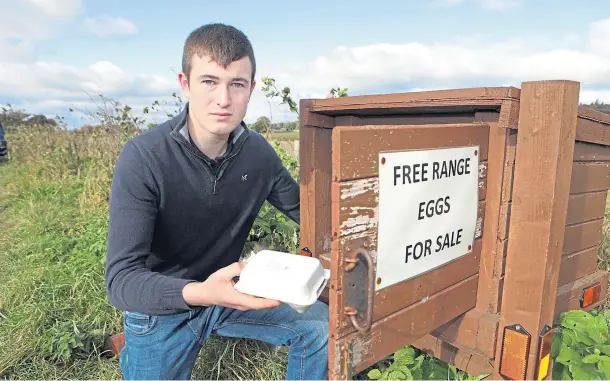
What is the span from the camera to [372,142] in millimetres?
1290

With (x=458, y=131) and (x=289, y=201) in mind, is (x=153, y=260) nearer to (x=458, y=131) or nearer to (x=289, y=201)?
(x=289, y=201)

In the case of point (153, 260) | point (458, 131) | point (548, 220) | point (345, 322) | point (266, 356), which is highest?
point (458, 131)

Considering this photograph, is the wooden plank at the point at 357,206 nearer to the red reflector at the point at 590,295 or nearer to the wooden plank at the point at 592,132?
the wooden plank at the point at 592,132

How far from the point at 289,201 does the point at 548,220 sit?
5.16 feet

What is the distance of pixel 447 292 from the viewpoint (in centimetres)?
173

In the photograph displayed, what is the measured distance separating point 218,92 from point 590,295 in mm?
2326

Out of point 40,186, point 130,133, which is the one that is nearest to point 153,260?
point 130,133

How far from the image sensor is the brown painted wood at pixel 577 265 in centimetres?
217

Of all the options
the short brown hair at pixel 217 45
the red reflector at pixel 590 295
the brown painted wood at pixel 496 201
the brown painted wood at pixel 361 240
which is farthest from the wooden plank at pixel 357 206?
the red reflector at pixel 590 295

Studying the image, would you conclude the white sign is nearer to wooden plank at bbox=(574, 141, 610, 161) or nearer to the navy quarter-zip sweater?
wooden plank at bbox=(574, 141, 610, 161)

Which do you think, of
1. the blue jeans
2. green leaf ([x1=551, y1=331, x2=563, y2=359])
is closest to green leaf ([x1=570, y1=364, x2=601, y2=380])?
green leaf ([x1=551, y1=331, x2=563, y2=359])

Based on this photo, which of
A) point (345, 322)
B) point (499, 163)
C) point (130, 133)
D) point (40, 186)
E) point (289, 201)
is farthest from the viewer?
point (40, 186)

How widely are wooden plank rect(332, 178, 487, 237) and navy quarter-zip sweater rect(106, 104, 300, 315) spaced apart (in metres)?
0.87

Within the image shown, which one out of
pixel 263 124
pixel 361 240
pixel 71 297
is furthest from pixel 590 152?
pixel 71 297
